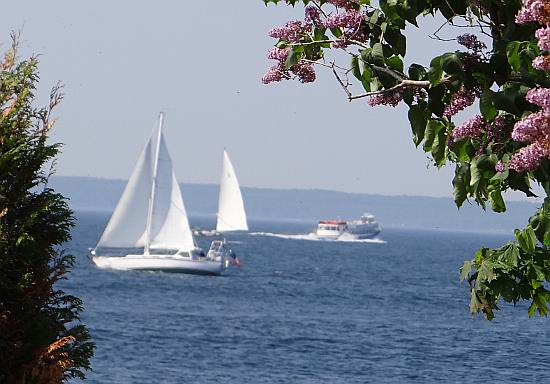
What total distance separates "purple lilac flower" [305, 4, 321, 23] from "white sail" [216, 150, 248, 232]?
528 ft

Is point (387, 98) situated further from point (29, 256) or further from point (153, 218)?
point (153, 218)

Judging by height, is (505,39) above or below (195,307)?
above

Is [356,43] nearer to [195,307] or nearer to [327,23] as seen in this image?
[327,23]

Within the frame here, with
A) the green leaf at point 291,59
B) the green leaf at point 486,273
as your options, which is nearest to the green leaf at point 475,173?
the green leaf at point 291,59

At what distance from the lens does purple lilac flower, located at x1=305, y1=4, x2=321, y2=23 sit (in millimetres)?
7340

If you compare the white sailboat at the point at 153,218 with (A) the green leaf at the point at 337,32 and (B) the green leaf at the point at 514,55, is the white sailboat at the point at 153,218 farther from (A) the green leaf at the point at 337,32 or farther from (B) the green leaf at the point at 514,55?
(B) the green leaf at the point at 514,55

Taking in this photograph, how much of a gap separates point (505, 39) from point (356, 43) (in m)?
1.11

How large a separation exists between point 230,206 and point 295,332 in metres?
115

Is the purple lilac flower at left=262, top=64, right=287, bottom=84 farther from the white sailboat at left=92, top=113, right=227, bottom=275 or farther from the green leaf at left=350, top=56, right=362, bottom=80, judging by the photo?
the white sailboat at left=92, top=113, right=227, bottom=275

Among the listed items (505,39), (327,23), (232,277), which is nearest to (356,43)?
(327,23)

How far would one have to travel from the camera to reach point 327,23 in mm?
7090

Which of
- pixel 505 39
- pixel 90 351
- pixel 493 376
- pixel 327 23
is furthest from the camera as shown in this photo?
pixel 493 376

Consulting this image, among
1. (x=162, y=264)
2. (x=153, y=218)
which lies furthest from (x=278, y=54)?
(x=162, y=264)

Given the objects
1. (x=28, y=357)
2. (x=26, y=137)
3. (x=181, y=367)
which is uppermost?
(x=26, y=137)
